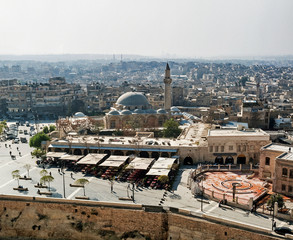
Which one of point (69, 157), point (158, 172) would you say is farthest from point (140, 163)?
point (69, 157)

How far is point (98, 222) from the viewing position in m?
28.3

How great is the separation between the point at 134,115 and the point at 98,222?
2951 cm

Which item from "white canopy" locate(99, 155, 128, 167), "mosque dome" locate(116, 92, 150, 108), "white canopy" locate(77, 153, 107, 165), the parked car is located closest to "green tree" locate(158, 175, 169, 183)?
"white canopy" locate(99, 155, 128, 167)

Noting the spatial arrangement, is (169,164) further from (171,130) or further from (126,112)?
(126,112)

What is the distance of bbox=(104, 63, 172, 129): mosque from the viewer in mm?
55062

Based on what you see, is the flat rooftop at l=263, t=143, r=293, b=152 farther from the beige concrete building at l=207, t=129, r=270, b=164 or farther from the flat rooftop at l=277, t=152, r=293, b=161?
the beige concrete building at l=207, t=129, r=270, b=164

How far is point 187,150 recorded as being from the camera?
38.2 meters

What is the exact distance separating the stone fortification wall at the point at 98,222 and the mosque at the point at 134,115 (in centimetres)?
2373

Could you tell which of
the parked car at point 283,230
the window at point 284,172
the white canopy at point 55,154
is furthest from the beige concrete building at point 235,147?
the white canopy at point 55,154

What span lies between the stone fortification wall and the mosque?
2373cm

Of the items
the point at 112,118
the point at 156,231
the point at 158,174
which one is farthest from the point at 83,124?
the point at 156,231

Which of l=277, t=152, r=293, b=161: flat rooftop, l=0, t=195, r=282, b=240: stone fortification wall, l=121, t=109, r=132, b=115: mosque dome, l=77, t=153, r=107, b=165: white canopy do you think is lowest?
l=0, t=195, r=282, b=240: stone fortification wall

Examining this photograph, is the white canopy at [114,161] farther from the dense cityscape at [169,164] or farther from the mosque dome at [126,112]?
the mosque dome at [126,112]

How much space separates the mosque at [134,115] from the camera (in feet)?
181
